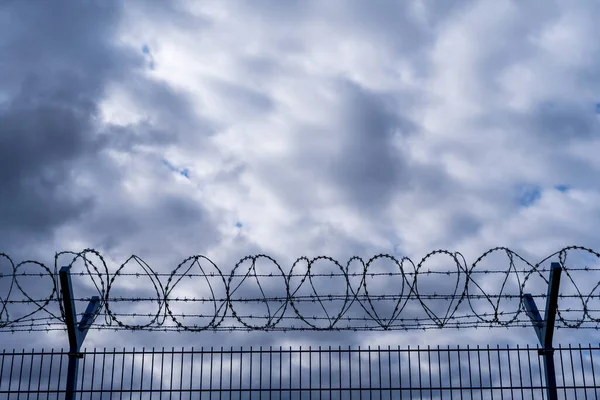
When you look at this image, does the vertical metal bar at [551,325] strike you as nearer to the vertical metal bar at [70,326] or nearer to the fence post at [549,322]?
the fence post at [549,322]

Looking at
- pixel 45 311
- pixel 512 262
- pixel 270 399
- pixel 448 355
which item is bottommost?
pixel 270 399

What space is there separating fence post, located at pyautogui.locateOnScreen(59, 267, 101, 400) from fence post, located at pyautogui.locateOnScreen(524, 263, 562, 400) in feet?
21.7

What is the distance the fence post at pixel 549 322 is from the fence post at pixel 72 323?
21.7 feet

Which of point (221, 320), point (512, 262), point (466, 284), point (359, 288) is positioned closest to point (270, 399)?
point (221, 320)

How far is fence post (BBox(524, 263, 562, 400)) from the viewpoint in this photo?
9.68 metres

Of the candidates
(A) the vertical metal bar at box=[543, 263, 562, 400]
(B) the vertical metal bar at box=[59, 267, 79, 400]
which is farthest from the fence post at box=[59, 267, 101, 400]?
(A) the vertical metal bar at box=[543, 263, 562, 400]

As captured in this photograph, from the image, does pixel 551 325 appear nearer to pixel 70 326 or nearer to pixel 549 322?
pixel 549 322

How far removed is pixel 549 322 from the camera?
32.2ft

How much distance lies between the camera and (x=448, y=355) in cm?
999

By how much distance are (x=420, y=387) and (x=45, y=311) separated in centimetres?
574

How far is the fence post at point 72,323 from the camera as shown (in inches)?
384

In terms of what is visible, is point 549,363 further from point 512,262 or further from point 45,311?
point 45,311

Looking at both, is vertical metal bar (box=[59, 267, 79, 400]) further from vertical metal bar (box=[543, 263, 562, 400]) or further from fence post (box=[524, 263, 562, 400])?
vertical metal bar (box=[543, 263, 562, 400])

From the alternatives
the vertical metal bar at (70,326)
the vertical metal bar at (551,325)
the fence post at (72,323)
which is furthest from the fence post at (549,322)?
the vertical metal bar at (70,326)
